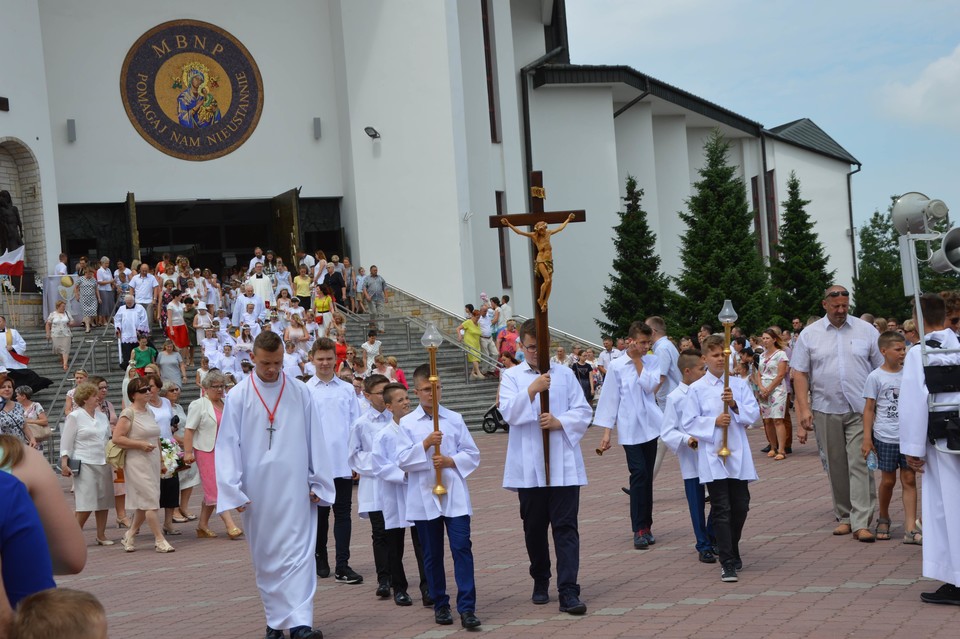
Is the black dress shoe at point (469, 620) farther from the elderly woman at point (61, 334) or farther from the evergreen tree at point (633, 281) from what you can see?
the evergreen tree at point (633, 281)

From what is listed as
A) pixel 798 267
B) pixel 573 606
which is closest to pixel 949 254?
pixel 573 606

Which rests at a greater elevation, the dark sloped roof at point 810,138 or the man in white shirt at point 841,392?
the dark sloped roof at point 810,138

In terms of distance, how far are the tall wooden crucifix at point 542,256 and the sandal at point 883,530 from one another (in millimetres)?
3387

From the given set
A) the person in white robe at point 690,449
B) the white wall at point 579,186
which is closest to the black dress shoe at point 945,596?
the person in white robe at point 690,449

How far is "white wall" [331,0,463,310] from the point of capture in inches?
1328

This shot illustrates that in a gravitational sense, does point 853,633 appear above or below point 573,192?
below

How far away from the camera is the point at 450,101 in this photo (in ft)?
110

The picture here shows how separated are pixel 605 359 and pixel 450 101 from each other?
9.38 m

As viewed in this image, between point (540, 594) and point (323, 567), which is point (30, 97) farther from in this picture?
point (540, 594)

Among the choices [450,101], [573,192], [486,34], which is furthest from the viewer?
[573,192]

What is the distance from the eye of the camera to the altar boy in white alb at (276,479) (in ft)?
25.6

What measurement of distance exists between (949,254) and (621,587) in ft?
10.5

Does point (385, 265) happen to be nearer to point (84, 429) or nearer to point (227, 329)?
point (227, 329)

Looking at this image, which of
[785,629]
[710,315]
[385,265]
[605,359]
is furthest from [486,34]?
[785,629]
